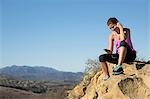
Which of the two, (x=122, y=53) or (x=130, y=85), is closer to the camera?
(x=130, y=85)

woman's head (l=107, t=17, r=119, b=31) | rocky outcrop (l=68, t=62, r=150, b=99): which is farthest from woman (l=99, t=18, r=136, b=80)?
rocky outcrop (l=68, t=62, r=150, b=99)

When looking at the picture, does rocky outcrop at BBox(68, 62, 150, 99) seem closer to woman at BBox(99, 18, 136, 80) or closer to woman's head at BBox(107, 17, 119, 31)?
woman at BBox(99, 18, 136, 80)

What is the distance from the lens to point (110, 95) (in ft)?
38.9

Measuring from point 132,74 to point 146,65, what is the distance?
1.86 feet

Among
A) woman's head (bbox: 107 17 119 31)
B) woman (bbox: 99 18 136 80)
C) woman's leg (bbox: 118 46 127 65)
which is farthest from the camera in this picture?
woman's head (bbox: 107 17 119 31)

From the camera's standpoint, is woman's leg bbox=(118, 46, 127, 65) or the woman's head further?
the woman's head

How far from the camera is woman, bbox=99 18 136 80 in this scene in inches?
471

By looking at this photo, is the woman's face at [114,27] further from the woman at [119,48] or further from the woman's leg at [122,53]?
the woman's leg at [122,53]

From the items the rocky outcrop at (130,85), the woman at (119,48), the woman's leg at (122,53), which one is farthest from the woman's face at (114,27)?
the rocky outcrop at (130,85)

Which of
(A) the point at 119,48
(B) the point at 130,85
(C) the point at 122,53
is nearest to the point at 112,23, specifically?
(A) the point at 119,48

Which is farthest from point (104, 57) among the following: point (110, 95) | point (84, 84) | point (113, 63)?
point (84, 84)

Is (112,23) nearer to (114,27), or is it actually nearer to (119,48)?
(114,27)

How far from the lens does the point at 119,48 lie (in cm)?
1209

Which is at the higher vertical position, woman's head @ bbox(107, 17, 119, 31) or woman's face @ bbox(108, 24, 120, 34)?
woman's head @ bbox(107, 17, 119, 31)
